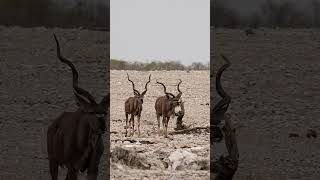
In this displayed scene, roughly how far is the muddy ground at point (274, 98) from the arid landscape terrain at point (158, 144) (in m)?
0.78

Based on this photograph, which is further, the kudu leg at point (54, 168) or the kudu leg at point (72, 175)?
the kudu leg at point (54, 168)

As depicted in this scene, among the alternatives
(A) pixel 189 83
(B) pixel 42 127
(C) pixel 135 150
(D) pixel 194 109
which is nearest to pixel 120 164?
(C) pixel 135 150

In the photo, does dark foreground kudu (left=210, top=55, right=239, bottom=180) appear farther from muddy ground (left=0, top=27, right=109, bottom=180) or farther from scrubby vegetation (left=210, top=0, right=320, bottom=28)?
scrubby vegetation (left=210, top=0, right=320, bottom=28)

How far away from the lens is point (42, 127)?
12430 millimetres

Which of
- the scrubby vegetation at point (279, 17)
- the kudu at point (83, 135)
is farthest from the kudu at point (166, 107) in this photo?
the kudu at point (83, 135)

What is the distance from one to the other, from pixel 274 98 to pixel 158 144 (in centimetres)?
215

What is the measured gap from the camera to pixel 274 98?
13789mm

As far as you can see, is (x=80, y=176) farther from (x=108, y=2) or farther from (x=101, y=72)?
(x=101, y=72)

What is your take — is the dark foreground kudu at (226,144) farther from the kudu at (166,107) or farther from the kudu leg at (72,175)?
the kudu at (166,107)

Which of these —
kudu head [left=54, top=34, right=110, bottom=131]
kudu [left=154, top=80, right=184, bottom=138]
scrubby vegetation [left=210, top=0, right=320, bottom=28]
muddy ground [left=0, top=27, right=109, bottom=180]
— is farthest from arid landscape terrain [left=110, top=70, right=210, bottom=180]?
kudu head [left=54, top=34, right=110, bottom=131]

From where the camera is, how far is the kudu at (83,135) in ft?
25.3

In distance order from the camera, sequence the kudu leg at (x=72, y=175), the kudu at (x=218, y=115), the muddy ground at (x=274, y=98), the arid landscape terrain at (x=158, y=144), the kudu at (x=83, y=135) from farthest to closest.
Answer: the arid landscape terrain at (x=158, y=144) → the muddy ground at (x=274, y=98) → the kudu leg at (x=72, y=175) → the kudu at (x=83, y=135) → the kudu at (x=218, y=115)

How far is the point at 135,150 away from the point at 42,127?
4.84ft

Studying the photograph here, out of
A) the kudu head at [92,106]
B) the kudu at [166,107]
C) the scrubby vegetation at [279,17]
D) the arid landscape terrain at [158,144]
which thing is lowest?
the arid landscape terrain at [158,144]
